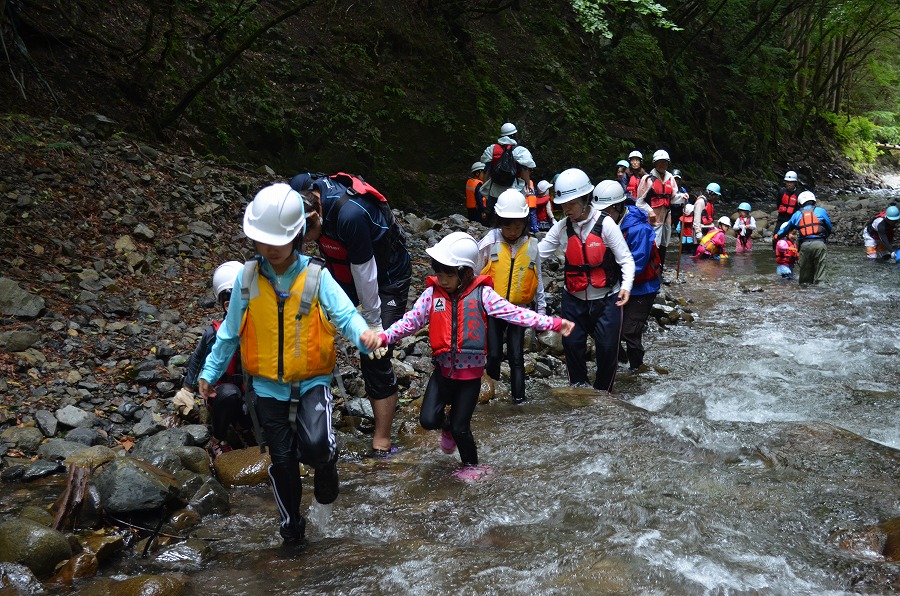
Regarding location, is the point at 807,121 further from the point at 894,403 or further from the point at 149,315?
the point at 149,315

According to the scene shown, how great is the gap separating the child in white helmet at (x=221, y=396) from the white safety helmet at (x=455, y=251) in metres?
1.65

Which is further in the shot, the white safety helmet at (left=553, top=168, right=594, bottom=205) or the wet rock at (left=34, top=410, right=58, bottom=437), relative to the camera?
the white safety helmet at (left=553, top=168, right=594, bottom=205)

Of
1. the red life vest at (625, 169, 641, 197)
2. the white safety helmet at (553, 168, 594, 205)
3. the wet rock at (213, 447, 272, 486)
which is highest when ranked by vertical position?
the red life vest at (625, 169, 641, 197)

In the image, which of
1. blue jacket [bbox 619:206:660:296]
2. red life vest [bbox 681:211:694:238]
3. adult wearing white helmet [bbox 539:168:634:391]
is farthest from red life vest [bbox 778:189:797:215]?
adult wearing white helmet [bbox 539:168:634:391]

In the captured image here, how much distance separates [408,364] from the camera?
24.8 ft

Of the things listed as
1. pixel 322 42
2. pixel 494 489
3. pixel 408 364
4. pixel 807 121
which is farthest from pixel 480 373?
pixel 807 121

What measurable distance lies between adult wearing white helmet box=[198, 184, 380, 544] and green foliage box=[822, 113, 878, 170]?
39799 mm

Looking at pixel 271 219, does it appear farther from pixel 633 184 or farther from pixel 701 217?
pixel 701 217

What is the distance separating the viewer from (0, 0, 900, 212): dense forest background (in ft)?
38.7

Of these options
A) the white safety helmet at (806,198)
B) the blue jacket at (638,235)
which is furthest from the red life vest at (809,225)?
the blue jacket at (638,235)

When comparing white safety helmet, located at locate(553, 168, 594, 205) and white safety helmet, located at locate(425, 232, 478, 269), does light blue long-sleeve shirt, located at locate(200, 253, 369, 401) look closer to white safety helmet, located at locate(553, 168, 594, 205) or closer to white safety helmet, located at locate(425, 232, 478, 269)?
white safety helmet, located at locate(425, 232, 478, 269)

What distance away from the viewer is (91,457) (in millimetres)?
4848

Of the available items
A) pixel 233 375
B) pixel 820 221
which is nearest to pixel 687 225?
pixel 820 221

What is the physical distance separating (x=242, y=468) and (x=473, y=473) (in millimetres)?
1657
